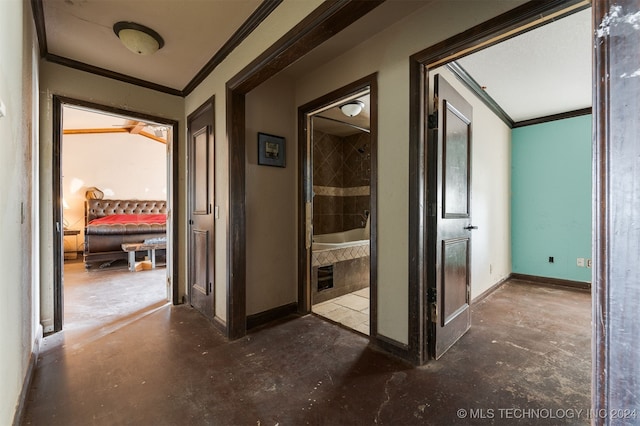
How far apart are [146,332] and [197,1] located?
8.55ft

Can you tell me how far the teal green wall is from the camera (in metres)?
3.74

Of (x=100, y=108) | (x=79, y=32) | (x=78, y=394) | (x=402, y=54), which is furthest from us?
(x=100, y=108)

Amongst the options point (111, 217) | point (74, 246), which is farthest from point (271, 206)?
point (74, 246)

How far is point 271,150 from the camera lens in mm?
2732

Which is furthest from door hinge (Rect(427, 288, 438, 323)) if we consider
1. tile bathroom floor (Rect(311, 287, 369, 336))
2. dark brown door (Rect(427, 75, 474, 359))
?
tile bathroom floor (Rect(311, 287, 369, 336))

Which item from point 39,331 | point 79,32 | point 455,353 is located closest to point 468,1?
point 455,353

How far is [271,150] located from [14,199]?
5.91 feet

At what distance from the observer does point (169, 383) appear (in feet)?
5.57

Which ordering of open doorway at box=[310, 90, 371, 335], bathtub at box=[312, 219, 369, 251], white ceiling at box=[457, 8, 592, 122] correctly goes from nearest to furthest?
1. white ceiling at box=[457, 8, 592, 122]
2. open doorway at box=[310, 90, 371, 335]
3. bathtub at box=[312, 219, 369, 251]

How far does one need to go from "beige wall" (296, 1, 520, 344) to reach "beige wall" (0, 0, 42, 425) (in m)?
1.99

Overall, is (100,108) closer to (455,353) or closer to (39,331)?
(39,331)

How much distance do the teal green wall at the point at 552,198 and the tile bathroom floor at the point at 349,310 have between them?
8.75 ft

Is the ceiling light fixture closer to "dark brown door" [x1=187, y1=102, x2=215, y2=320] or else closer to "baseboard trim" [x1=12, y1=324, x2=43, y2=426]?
"dark brown door" [x1=187, y1=102, x2=215, y2=320]

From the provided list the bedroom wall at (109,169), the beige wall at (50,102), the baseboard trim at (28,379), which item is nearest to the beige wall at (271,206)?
the beige wall at (50,102)
